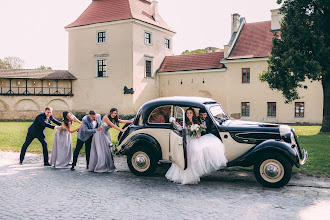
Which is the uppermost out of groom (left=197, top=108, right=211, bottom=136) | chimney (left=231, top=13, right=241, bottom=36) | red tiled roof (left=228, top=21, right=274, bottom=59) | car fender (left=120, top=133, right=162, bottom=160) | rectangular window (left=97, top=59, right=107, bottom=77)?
chimney (left=231, top=13, right=241, bottom=36)

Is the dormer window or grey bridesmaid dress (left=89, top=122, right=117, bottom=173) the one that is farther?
the dormer window

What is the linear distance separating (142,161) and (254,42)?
88.3 ft

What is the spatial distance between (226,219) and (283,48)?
18430 millimetres

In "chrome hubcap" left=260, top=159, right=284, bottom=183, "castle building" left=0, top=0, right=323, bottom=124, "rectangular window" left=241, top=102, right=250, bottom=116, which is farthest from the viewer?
"rectangular window" left=241, top=102, right=250, bottom=116

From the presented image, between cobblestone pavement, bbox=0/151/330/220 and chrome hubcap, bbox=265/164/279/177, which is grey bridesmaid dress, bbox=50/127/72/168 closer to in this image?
cobblestone pavement, bbox=0/151/330/220

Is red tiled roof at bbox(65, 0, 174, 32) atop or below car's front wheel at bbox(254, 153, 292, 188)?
atop

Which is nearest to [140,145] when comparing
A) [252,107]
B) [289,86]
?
[289,86]

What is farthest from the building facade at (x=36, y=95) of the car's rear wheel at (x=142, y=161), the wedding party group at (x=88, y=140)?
the car's rear wheel at (x=142, y=161)

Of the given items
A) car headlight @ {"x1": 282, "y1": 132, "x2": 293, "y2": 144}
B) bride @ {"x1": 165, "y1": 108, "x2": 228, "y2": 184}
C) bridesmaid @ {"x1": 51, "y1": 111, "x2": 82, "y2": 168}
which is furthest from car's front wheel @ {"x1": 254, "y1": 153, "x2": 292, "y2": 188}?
bridesmaid @ {"x1": 51, "y1": 111, "x2": 82, "y2": 168}

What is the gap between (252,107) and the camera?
31.1 meters

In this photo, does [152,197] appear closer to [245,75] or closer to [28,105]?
[245,75]

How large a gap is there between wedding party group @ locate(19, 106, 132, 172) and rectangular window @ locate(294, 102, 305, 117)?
24140 millimetres

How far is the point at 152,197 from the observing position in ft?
21.2

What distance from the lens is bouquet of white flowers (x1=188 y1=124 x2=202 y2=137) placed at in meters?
7.72
